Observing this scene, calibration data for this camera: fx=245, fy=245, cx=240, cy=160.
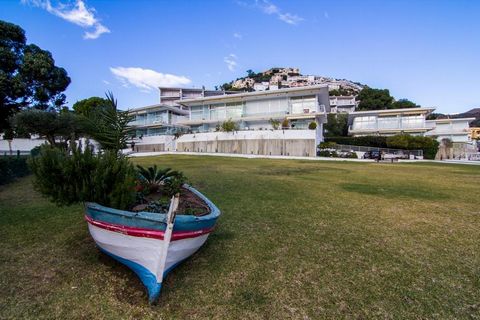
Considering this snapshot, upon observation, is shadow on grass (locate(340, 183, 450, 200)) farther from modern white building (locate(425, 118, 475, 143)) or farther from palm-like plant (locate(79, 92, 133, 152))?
modern white building (locate(425, 118, 475, 143))

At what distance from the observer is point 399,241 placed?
183 inches

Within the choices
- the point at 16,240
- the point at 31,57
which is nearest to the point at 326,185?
the point at 16,240

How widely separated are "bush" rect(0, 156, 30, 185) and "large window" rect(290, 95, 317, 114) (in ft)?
95.8

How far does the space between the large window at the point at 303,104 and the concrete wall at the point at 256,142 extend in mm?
4343

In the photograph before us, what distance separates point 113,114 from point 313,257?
472 cm

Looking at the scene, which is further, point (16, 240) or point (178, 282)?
point (16, 240)

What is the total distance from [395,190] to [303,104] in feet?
85.6

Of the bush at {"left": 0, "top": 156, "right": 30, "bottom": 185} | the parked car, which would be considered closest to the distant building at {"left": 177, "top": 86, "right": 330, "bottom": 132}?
the parked car

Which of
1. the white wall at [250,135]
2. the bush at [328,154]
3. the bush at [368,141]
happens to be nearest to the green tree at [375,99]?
the bush at [368,141]

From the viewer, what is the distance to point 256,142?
3269cm

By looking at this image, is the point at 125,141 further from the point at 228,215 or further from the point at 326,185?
the point at 326,185

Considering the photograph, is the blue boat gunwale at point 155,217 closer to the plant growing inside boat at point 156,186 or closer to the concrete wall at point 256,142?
the plant growing inside boat at point 156,186

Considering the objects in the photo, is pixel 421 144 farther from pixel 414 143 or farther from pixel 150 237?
pixel 150 237

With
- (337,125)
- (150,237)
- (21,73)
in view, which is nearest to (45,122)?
(21,73)
